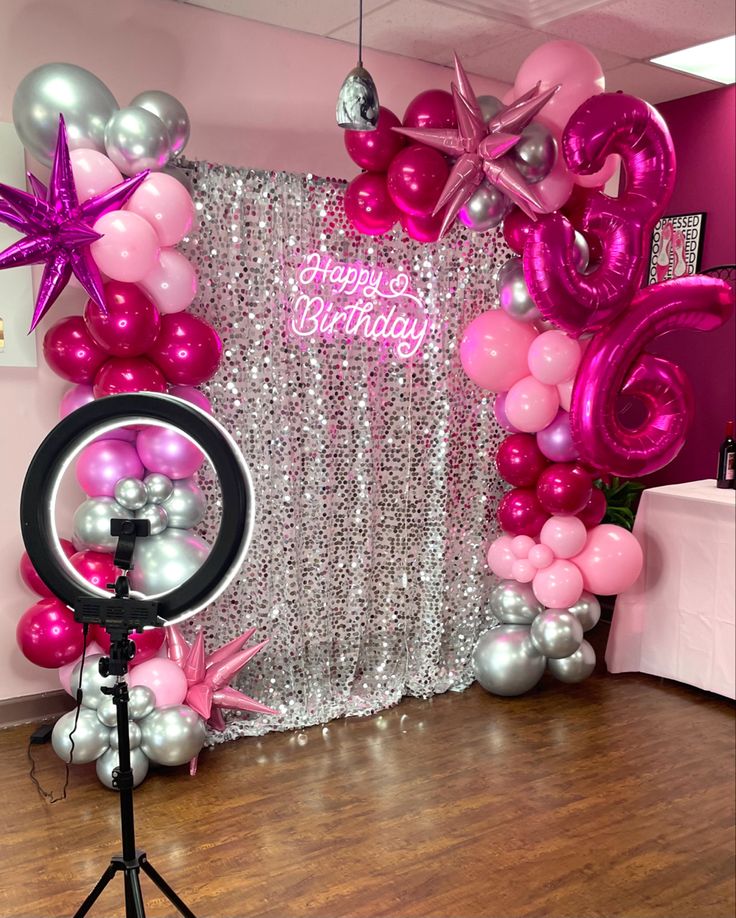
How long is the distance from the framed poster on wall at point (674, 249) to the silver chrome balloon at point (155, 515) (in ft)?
7.25

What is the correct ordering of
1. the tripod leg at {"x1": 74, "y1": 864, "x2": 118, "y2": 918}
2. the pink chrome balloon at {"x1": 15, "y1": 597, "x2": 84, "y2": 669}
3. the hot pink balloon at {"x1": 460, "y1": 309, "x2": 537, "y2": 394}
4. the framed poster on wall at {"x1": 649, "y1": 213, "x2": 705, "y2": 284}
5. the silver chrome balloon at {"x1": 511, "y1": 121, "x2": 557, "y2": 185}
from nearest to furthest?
1. the tripod leg at {"x1": 74, "y1": 864, "x2": 118, "y2": 918}
2. the pink chrome balloon at {"x1": 15, "y1": 597, "x2": 84, "y2": 669}
3. the silver chrome balloon at {"x1": 511, "y1": 121, "x2": 557, "y2": 185}
4. the hot pink balloon at {"x1": 460, "y1": 309, "x2": 537, "y2": 394}
5. the framed poster on wall at {"x1": 649, "y1": 213, "x2": 705, "y2": 284}

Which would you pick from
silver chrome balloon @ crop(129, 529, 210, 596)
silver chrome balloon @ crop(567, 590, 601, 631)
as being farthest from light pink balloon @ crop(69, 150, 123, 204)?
silver chrome balloon @ crop(567, 590, 601, 631)

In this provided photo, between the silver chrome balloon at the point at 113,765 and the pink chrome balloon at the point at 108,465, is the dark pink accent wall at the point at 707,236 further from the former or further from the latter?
the silver chrome balloon at the point at 113,765

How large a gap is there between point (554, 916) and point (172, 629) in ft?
4.39

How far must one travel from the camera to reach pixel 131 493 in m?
2.49

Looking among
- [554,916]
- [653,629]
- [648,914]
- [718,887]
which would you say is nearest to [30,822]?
[554,916]

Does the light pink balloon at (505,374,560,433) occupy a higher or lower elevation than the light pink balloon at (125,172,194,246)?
lower

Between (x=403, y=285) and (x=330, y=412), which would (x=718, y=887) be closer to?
(x=330, y=412)

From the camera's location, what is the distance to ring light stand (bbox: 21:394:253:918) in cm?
144

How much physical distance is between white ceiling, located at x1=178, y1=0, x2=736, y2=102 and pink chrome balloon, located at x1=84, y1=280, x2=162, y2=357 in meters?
0.89

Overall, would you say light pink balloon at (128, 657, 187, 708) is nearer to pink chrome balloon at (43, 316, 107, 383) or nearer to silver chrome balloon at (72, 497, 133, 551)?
silver chrome balloon at (72, 497, 133, 551)

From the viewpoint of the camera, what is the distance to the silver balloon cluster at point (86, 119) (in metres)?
2.39

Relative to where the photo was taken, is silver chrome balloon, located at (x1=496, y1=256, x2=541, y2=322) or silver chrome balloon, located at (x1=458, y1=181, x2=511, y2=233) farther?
silver chrome balloon, located at (x1=496, y1=256, x2=541, y2=322)

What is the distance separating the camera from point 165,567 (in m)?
1.73
